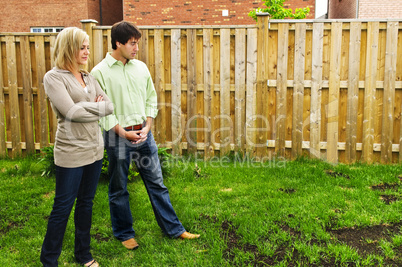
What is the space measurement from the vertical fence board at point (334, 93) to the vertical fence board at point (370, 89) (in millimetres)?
410

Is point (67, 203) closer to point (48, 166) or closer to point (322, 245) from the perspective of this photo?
point (322, 245)

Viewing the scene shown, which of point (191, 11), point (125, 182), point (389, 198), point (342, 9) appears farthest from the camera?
point (342, 9)

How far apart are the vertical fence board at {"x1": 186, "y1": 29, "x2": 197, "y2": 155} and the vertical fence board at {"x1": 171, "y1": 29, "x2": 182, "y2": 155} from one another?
0.46ft

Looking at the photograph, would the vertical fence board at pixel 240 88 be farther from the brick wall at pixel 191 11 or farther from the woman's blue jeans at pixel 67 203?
the brick wall at pixel 191 11

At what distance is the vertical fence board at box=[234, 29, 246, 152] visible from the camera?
6.27 metres

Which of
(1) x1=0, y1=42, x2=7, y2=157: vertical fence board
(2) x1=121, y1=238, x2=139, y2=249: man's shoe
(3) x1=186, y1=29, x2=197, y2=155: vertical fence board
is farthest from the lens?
(1) x1=0, y1=42, x2=7, y2=157: vertical fence board

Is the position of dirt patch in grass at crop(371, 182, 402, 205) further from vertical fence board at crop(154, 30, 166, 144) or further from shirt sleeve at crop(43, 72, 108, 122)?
shirt sleeve at crop(43, 72, 108, 122)

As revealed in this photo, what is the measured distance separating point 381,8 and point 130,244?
13859 mm

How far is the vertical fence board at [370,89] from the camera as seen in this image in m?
6.02

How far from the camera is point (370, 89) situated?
241 inches

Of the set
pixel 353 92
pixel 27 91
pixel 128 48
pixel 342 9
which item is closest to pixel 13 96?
pixel 27 91

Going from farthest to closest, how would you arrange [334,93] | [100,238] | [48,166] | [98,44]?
[98,44] → [334,93] → [48,166] → [100,238]

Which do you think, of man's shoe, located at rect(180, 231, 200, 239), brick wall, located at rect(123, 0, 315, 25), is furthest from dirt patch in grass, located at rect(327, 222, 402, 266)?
brick wall, located at rect(123, 0, 315, 25)

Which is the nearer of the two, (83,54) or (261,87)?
(83,54)
